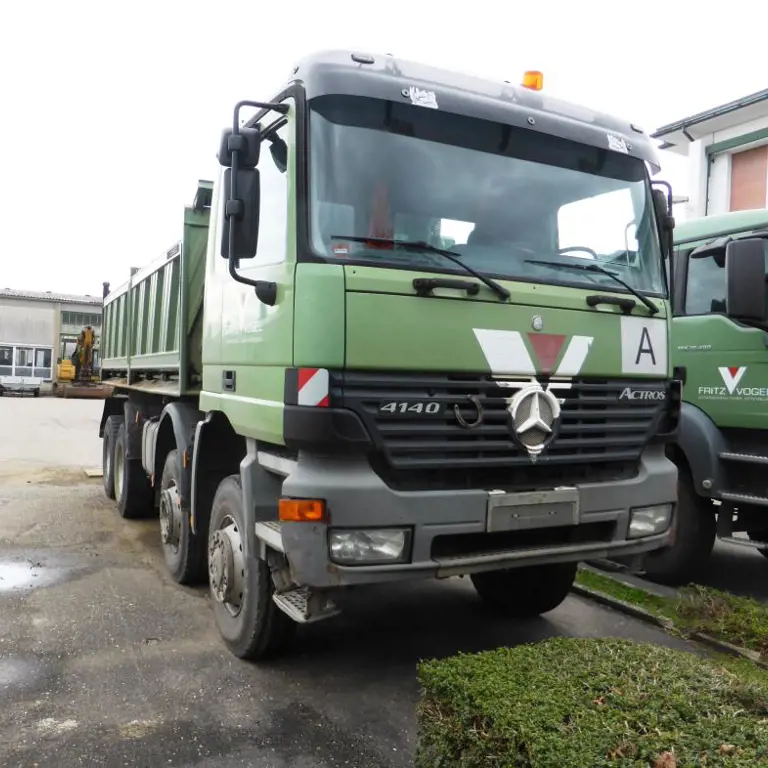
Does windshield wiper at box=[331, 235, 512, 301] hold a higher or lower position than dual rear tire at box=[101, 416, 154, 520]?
higher

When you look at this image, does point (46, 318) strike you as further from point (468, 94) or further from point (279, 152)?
point (468, 94)

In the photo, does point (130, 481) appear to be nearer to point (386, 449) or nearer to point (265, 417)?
point (265, 417)

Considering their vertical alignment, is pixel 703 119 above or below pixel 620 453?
above

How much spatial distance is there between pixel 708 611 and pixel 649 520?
4.12 feet

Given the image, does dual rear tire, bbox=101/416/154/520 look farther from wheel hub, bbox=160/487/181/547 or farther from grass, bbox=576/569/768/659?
grass, bbox=576/569/768/659

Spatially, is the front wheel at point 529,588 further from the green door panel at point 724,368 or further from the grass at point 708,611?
the green door panel at point 724,368

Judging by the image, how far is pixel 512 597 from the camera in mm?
4844

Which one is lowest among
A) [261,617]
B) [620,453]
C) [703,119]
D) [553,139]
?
[261,617]

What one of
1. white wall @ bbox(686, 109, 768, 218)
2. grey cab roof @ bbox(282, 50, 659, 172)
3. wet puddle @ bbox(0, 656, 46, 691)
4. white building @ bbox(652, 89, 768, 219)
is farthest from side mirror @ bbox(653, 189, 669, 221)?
white wall @ bbox(686, 109, 768, 218)

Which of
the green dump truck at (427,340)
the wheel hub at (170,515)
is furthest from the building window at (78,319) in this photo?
the green dump truck at (427,340)

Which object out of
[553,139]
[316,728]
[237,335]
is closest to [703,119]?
[553,139]

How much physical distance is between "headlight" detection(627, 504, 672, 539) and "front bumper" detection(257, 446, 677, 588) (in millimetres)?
121

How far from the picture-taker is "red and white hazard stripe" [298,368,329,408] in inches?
122

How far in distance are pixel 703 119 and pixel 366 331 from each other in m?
11.4
